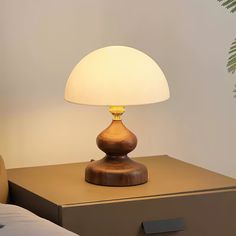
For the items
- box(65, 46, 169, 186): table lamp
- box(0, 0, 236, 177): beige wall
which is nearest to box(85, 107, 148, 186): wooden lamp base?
box(65, 46, 169, 186): table lamp

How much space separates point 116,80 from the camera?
1.85 meters

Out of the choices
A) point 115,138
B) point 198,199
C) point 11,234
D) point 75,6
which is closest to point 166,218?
point 198,199

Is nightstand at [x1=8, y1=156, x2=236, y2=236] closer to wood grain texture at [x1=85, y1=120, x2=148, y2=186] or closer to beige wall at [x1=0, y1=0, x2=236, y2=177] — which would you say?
wood grain texture at [x1=85, y1=120, x2=148, y2=186]

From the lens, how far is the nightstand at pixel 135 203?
1.76 meters

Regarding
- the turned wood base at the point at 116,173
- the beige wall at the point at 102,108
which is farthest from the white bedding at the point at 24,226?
the beige wall at the point at 102,108

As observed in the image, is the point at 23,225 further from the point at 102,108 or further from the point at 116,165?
the point at 102,108

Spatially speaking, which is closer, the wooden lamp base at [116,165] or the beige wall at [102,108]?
the wooden lamp base at [116,165]

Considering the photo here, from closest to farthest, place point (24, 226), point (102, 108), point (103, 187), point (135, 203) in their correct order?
point (24, 226), point (135, 203), point (103, 187), point (102, 108)

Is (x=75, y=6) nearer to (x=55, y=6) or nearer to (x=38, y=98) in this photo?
(x=55, y=6)

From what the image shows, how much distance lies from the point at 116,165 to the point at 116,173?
0.13ft

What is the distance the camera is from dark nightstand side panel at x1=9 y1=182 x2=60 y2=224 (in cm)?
175

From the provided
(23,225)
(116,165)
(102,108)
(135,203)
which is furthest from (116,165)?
(23,225)

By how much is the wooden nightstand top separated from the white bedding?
23 cm

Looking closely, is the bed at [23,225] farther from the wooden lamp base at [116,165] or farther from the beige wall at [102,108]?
the beige wall at [102,108]
